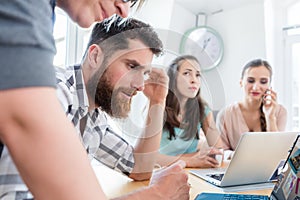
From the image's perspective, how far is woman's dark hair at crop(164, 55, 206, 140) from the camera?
1.18 meters

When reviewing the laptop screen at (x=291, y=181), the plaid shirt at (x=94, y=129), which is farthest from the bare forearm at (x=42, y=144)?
the laptop screen at (x=291, y=181)

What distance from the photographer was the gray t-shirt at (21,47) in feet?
0.76

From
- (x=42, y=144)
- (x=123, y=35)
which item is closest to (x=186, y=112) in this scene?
(x=123, y=35)

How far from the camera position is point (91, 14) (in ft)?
1.94

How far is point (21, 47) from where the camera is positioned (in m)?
0.23

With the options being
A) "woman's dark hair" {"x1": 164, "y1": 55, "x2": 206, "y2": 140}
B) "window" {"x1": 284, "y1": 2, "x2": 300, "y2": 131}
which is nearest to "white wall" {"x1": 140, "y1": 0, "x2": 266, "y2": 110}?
"window" {"x1": 284, "y1": 2, "x2": 300, "y2": 131}

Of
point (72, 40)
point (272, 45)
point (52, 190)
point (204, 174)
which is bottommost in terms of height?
point (204, 174)

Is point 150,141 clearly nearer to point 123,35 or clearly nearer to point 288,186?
point 123,35

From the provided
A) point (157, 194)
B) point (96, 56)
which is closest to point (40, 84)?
point (157, 194)

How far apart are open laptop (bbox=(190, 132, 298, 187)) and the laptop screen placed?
17cm

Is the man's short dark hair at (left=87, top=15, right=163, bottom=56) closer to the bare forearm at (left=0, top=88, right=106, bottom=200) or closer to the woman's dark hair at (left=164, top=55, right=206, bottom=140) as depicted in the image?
the woman's dark hair at (left=164, top=55, right=206, bottom=140)

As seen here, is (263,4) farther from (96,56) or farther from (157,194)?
(157,194)

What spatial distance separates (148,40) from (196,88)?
28 centimetres

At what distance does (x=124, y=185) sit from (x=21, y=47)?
0.88 metres
